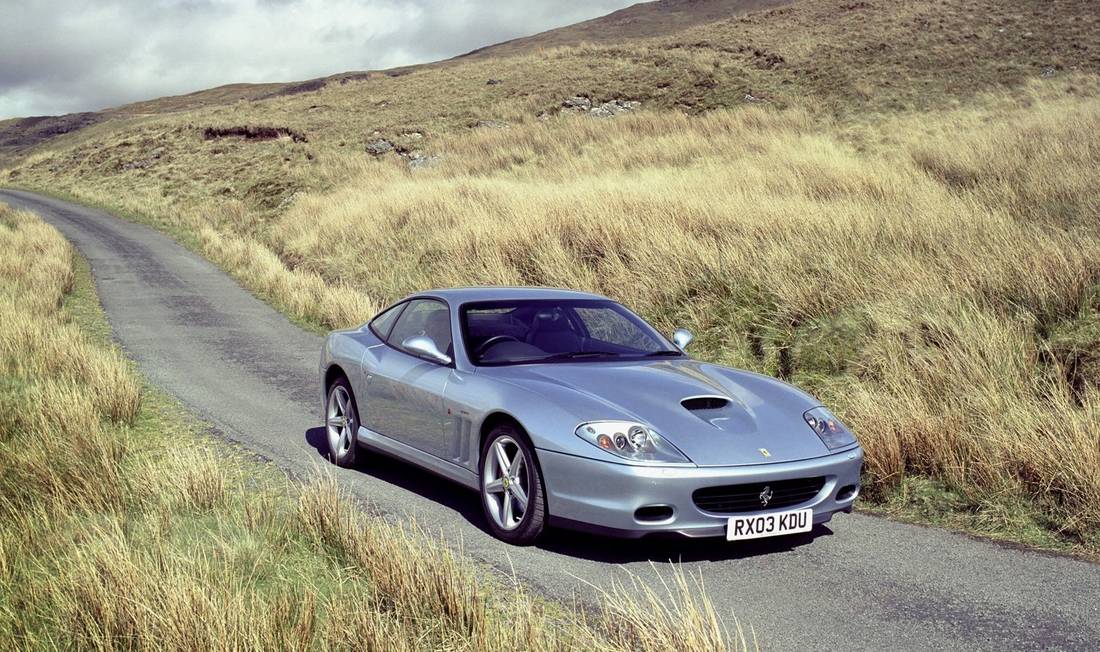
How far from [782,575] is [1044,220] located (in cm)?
823

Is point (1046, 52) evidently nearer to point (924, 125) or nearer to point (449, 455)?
point (924, 125)

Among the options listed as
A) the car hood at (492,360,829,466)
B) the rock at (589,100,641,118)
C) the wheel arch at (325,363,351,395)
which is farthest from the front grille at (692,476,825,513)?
the rock at (589,100,641,118)

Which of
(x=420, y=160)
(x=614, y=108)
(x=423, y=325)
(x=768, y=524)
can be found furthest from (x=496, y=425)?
(x=614, y=108)

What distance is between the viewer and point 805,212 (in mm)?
13312

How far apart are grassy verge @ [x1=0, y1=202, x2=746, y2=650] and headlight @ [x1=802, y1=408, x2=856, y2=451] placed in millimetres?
1310

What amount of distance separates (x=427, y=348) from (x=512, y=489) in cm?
118

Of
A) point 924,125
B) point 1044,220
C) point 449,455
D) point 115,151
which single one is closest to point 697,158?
point 924,125

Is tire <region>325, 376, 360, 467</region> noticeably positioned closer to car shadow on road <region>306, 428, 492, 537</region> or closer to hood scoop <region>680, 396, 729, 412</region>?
car shadow on road <region>306, 428, 492, 537</region>

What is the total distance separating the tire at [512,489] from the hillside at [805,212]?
8.29ft

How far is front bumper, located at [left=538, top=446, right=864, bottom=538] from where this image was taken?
4934mm

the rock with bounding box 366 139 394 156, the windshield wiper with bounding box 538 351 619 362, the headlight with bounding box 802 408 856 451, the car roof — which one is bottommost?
the headlight with bounding box 802 408 856 451

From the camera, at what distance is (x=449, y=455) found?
20.0ft

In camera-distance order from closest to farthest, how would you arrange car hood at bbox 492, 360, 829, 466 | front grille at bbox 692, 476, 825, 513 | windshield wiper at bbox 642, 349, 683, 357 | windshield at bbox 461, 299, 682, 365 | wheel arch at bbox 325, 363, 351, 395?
front grille at bbox 692, 476, 825, 513
car hood at bbox 492, 360, 829, 466
windshield at bbox 461, 299, 682, 365
windshield wiper at bbox 642, 349, 683, 357
wheel arch at bbox 325, 363, 351, 395

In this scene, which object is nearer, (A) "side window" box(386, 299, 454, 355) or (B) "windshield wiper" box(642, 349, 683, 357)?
(B) "windshield wiper" box(642, 349, 683, 357)
